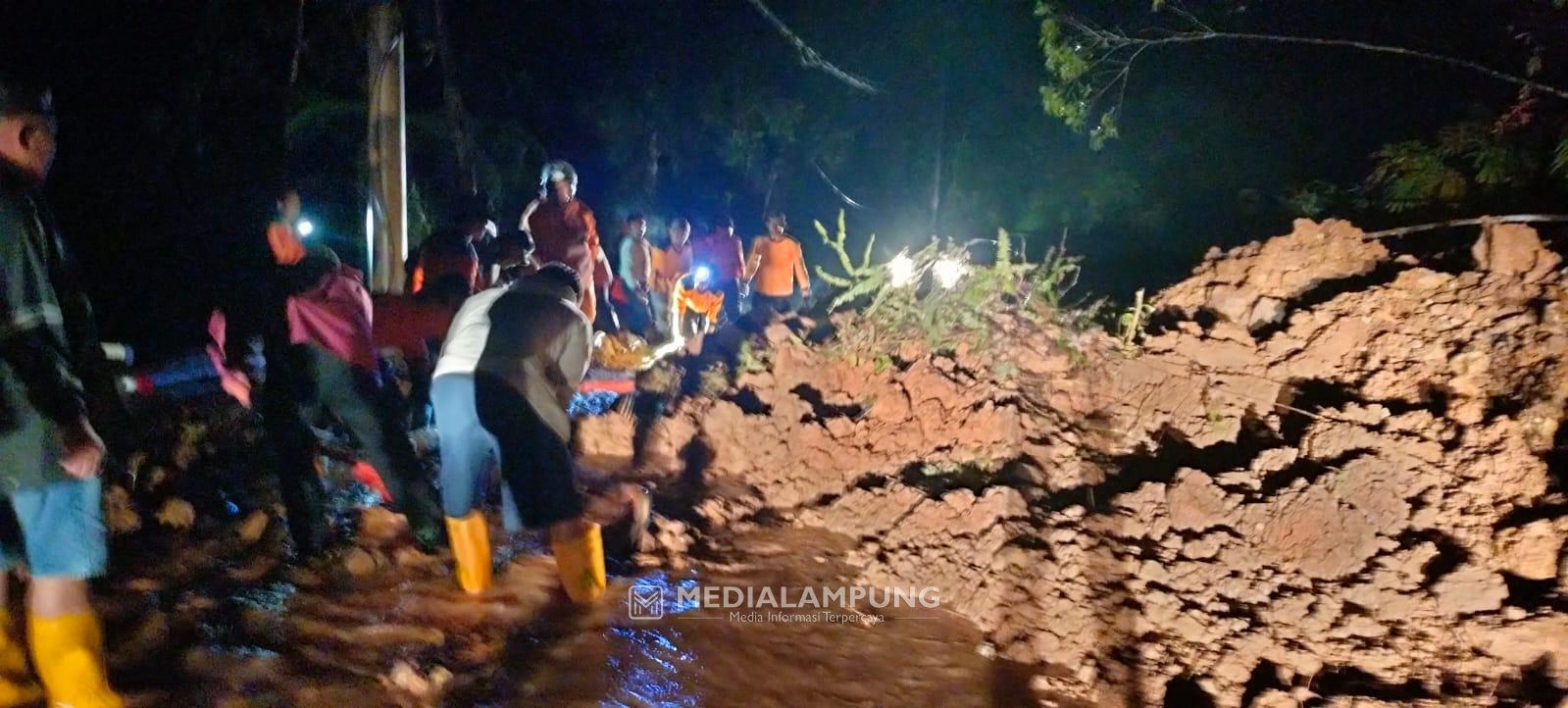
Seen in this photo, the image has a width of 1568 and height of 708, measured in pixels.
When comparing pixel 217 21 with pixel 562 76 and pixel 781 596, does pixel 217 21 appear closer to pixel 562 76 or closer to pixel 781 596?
pixel 562 76

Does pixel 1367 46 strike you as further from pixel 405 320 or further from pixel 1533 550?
pixel 405 320

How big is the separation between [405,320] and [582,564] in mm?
1756

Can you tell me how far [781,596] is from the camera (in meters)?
3.88

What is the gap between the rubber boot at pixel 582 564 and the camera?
356 centimetres

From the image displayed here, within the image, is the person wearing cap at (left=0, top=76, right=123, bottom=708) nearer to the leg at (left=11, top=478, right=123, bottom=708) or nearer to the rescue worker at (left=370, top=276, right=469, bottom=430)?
the leg at (left=11, top=478, right=123, bottom=708)

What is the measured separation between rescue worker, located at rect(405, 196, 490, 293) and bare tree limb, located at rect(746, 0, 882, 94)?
701 cm

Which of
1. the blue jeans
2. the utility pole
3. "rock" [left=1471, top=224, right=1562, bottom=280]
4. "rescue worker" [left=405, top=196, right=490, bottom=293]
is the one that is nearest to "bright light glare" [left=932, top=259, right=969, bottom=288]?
"rock" [left=1471, top=224, right=1562, bottom=280]

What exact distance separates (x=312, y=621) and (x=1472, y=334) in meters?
5.56

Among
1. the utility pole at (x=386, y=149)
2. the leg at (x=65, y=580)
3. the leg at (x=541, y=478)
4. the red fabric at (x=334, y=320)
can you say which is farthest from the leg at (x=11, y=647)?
the utility pole at (x=386, y=149)

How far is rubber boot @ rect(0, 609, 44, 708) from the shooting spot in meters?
2.58

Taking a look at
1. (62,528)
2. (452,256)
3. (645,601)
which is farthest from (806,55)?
(62,528)

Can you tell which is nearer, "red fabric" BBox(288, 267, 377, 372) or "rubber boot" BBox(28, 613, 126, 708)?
"rubber boot" BBox(28, 613, 126, 708)

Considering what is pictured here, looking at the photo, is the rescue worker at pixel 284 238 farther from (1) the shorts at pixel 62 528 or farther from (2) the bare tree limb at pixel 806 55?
(2) the bare tree limb at pixel 806 55

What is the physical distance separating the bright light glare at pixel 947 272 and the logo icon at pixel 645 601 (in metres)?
3.57
